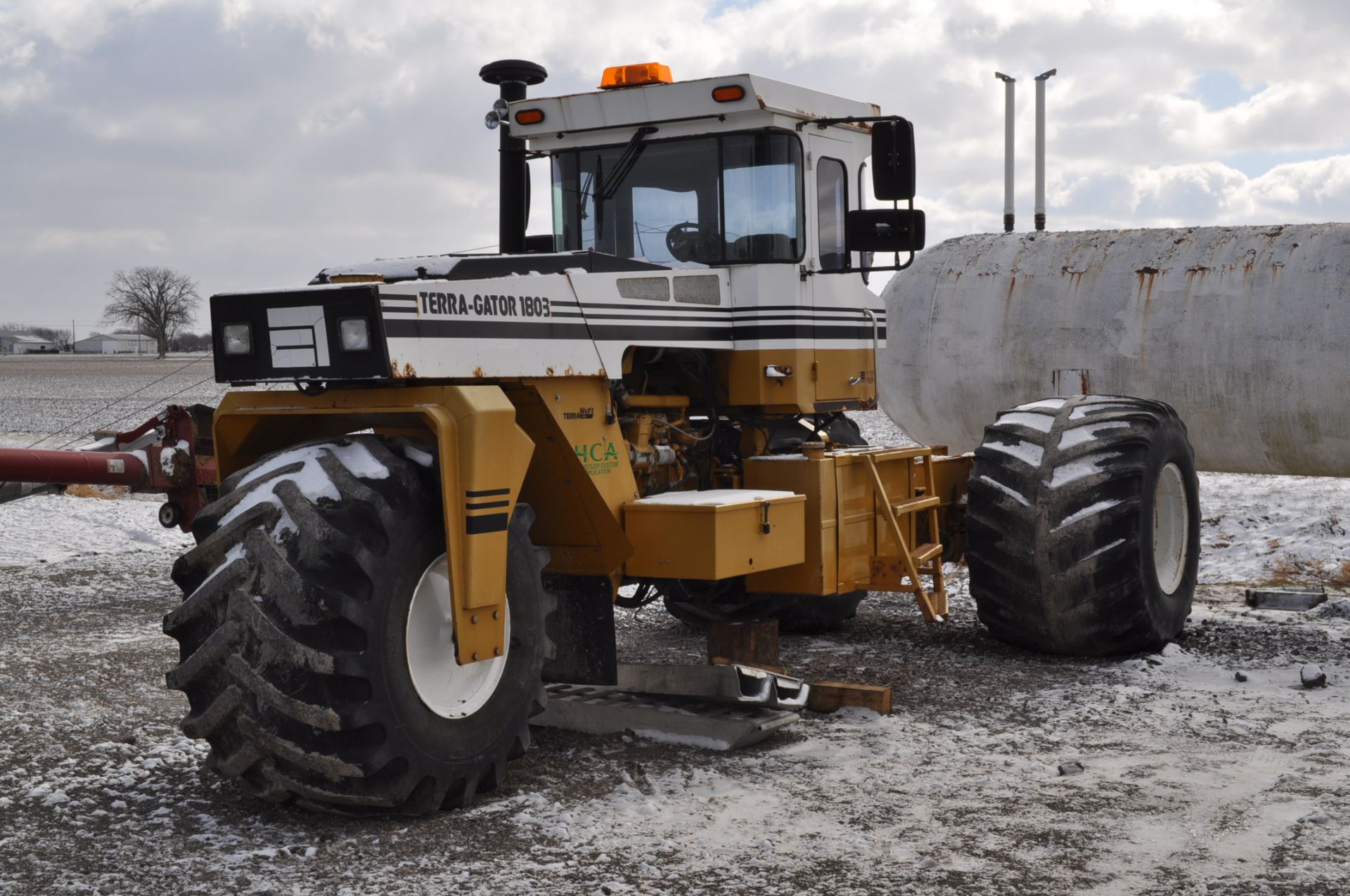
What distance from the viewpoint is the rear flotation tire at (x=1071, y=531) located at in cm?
710

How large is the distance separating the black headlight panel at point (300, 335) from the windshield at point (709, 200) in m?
2.32

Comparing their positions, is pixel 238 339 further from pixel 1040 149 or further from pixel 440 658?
pixel 1040 149

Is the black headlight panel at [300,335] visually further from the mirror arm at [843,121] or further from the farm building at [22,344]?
the farm building at [22,344]

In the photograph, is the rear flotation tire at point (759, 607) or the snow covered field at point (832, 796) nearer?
the snow covered field at point (832, 796)

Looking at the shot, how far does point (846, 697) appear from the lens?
20.9 ft

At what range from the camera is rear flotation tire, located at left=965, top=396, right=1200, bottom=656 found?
7.10 meters

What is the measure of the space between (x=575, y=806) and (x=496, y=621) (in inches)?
27.3

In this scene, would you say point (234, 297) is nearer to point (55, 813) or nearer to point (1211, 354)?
point (55, 813)

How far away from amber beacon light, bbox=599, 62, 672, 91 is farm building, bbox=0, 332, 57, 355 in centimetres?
11644

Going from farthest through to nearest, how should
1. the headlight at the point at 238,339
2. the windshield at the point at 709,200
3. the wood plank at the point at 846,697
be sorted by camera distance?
the windshield at the point at 709,200 → the wood plank at the point at 846,697 → the headlight at the point at 238,339

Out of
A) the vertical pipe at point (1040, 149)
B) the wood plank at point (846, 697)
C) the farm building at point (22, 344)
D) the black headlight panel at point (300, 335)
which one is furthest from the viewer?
the farm building at point (22, 344)

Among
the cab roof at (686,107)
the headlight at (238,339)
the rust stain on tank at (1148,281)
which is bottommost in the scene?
the headlight at (238,339)

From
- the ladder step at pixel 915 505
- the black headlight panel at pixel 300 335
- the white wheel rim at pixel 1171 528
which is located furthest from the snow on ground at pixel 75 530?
the white wheel rim at pixel 1171 528

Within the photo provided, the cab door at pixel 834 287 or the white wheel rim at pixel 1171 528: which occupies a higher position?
the cab door at pixel 834 287
